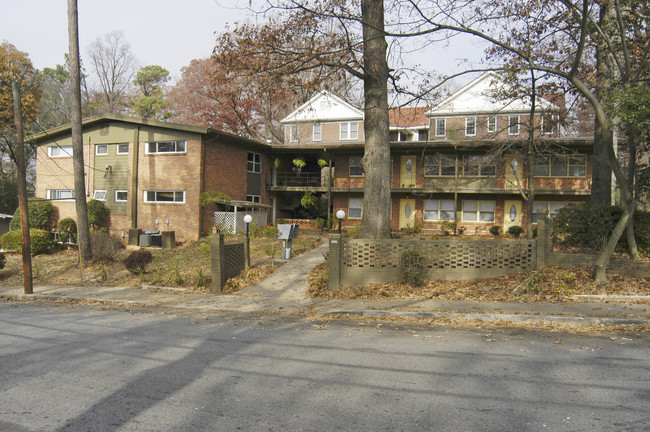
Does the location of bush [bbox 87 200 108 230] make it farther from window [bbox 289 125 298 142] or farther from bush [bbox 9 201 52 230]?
window [bbox 289 125 298 142]

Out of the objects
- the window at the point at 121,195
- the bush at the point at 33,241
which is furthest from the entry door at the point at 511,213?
the bush at the point at 33,241

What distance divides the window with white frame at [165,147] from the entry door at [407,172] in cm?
1291

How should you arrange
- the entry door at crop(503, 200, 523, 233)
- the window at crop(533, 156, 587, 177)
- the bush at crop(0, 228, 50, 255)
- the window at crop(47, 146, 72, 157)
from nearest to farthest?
the bush at crop(0, 228, 50, 255) < the window at crop(533, 156, 587, 177) < the entry door at crop(503, 200, 523, 233) < the window at crop(47, 146, 72, 157)

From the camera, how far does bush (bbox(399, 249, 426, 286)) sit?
40.4 feet

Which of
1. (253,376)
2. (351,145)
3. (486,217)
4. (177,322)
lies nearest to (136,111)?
(351,145)

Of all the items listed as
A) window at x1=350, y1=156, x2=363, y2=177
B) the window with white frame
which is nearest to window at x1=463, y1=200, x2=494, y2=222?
window at x1=350, y1=156, x2=363, y2=177

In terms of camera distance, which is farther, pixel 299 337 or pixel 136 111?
pixel 136 111

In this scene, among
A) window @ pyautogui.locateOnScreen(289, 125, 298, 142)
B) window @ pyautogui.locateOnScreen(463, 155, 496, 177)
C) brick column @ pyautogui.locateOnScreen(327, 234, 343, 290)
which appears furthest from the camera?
A: window @ pyautogui.locateOnScreen(289, 125, 298, 142)

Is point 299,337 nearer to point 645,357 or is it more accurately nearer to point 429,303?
point 429,303

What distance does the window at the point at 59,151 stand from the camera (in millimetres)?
28797

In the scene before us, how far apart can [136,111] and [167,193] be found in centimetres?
2679

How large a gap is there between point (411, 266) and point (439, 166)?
17.3 m

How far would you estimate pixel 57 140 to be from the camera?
29.2 m

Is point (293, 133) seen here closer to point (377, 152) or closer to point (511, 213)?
point (511, 213)
